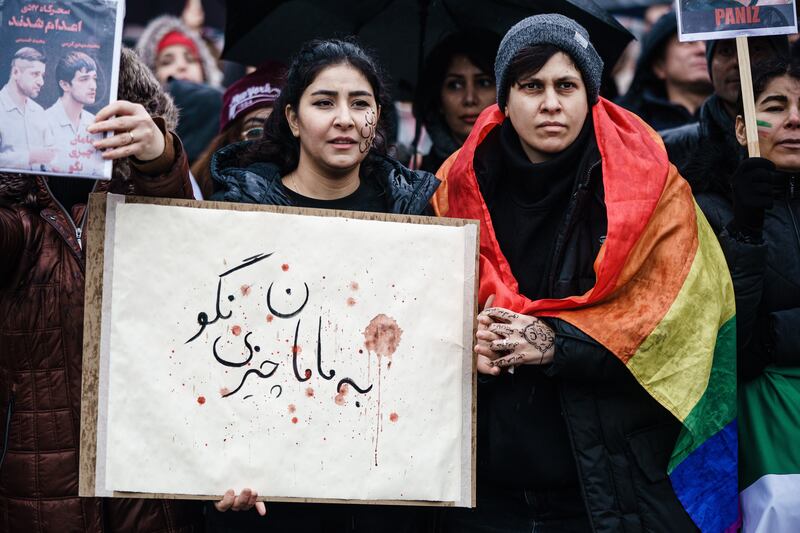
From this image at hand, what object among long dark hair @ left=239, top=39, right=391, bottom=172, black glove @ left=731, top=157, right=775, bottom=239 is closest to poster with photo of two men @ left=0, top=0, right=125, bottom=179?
long dark hair @ left=239, top=39, right=391, bottom=172

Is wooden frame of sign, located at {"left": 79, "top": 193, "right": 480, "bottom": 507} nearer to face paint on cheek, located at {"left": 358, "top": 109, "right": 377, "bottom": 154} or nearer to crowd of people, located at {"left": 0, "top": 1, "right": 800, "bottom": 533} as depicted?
crowd of people, located at {"left": 0, "top": 1, "right": 800, "bottom": 533}

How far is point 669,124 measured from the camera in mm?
5375

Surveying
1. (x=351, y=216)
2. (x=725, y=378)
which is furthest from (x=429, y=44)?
A: (x=725, y=378)

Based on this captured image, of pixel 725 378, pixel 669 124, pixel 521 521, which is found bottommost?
pixel 521 521

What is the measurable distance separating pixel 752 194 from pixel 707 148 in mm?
533

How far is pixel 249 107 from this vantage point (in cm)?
441

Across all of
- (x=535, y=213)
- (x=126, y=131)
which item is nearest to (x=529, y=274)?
(x=535, y=213)

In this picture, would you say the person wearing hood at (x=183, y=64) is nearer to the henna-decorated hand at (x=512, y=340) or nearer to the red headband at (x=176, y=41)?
the red headband at (x=176, y=41)

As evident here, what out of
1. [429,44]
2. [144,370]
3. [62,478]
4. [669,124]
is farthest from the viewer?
[669,124]

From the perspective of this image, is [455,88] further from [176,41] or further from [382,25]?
[176,41]

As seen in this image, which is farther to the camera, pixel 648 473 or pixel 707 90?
pixel 707 90

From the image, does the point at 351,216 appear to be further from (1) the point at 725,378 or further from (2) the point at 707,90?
(2) the point at 707,90

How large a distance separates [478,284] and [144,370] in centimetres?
104

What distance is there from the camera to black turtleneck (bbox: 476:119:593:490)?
2.97 meters
